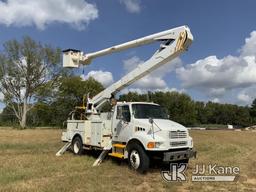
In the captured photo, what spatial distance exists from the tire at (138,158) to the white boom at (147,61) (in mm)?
3438

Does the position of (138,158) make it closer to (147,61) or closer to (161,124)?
(161,124)

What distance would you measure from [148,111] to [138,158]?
Answer: 219 cm

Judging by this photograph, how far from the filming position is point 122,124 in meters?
12.3

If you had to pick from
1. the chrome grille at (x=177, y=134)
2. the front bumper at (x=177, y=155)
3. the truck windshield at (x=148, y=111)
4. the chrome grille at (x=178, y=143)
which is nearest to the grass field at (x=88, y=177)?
the front bumper at (x=177, y=155)


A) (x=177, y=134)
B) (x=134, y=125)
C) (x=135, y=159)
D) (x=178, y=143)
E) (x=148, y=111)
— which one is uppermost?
(x=148, y=111)

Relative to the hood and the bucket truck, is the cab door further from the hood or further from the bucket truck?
the hood

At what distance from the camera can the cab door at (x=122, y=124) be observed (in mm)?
11938

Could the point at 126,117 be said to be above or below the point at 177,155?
above

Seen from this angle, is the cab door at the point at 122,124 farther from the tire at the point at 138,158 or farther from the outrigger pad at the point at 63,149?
the outrigger pad at the point at 63,149

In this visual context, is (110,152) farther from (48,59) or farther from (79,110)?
(48,59)

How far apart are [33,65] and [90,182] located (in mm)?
45673

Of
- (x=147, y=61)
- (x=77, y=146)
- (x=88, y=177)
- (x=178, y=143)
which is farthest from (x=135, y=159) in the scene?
(x=77, y=146)

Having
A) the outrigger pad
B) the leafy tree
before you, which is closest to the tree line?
the leafy tree

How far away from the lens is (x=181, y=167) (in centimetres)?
1130
